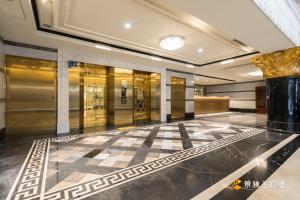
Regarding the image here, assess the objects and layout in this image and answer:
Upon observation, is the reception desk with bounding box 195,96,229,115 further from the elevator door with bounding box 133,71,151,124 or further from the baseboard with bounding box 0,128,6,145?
the baseboard with bounding box 0,128,6,145

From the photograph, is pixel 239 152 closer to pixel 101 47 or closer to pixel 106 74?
pixel 101 47

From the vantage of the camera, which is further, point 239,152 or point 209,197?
point 239,152

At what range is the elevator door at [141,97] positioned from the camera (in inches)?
333

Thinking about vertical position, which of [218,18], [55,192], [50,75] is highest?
[218,18]

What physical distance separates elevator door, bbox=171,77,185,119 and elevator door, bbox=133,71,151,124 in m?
1.58

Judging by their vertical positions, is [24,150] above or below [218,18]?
below

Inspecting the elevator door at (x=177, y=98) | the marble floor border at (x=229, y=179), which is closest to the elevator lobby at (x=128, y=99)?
the marble floor border at (x=229, y=179)

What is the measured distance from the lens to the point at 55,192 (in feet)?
6.72

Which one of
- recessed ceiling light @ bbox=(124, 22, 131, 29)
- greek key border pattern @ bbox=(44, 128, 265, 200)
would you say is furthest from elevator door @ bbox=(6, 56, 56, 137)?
greek key border pattern @ bbox=(44, 128, 265, 200)

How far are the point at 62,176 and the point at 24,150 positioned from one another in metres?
1.93

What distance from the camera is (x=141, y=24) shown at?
444 centimetres

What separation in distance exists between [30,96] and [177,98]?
7.14m

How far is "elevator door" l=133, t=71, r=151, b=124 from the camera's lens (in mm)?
8461

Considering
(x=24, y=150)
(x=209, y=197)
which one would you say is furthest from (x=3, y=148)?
(x=209, y=197)
